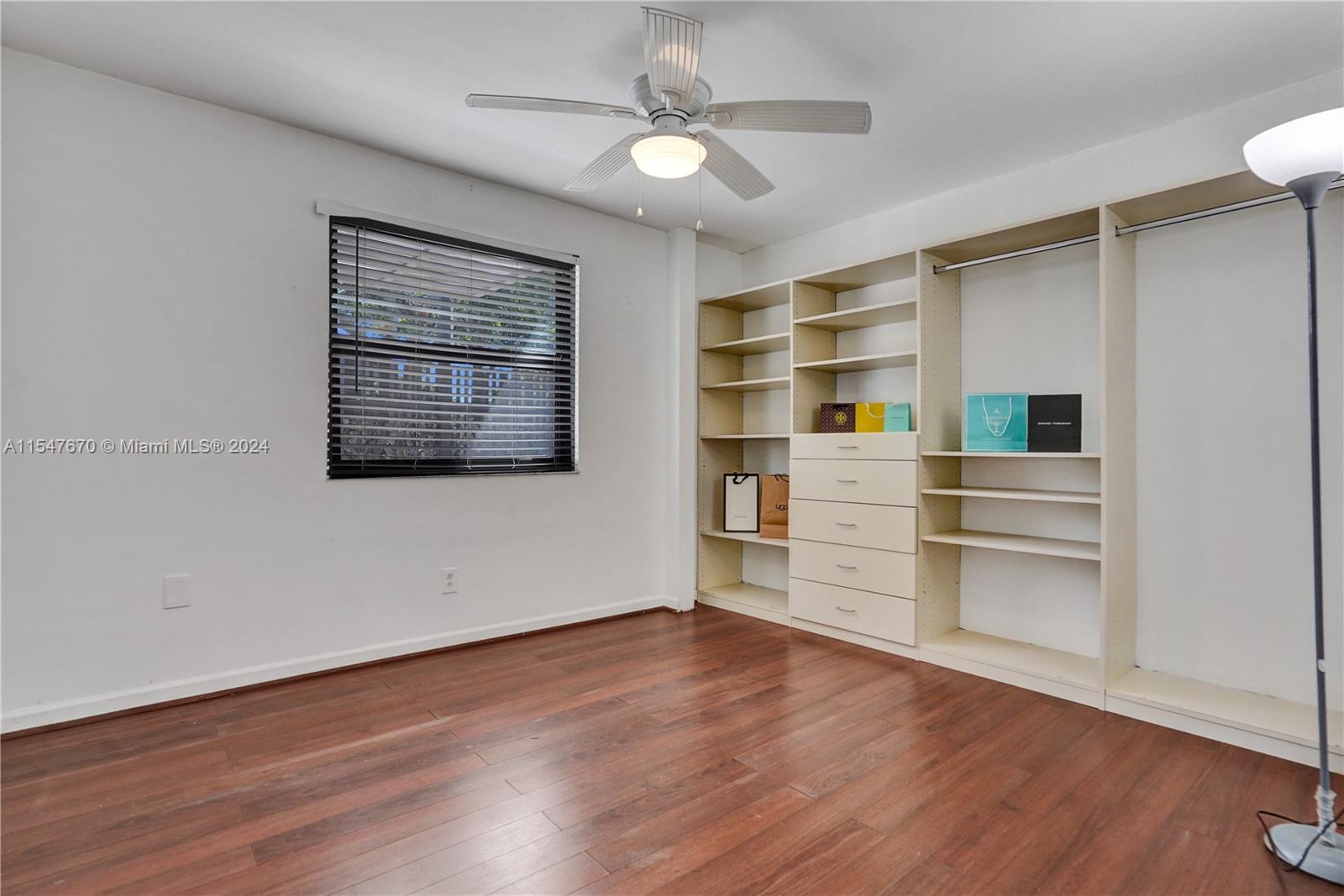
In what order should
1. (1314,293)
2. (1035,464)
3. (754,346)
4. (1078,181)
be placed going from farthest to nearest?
1. (754,346)
2. (1035,464)
3. (1078,181)
4. (1314,293)

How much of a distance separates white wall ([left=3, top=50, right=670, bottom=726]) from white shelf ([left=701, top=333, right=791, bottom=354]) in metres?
1.46

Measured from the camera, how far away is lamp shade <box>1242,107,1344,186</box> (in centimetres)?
166

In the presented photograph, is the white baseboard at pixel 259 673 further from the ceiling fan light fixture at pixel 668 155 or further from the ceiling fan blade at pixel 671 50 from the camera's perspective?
the ceiling fan blade at pixel 671 50

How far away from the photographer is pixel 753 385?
14.0ft

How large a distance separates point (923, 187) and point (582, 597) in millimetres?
2941

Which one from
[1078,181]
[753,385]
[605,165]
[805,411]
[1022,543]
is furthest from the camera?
[753,385]

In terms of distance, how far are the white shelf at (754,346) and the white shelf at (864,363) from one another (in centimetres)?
27

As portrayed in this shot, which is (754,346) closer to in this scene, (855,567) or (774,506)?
(774,506)

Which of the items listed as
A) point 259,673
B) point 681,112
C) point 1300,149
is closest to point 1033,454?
point 1300,149

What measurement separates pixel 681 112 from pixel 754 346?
228 cm

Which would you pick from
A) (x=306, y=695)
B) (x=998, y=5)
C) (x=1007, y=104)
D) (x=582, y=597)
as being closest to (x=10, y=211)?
(x=306, y=695)

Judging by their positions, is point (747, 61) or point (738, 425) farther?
point (738, 425)

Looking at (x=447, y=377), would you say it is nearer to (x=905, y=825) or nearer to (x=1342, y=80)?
(x=905, y=825)

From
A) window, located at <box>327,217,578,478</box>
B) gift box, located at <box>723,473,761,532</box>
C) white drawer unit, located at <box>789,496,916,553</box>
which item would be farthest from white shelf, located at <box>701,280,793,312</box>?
white drawer unit, located at <box>789,496,916,553</box>
